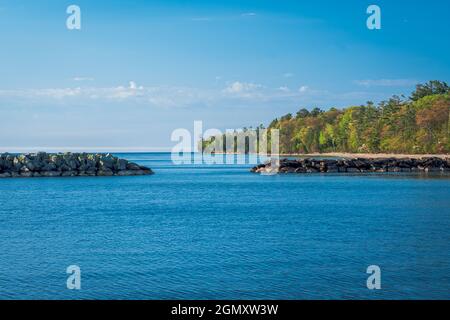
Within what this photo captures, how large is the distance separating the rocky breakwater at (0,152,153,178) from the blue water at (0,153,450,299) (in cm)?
3303

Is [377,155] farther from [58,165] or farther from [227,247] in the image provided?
[227,247]

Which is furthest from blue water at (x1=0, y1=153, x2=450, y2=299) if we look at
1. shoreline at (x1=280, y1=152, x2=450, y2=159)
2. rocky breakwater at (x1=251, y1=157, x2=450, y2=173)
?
shoreline at (x1=280, y1=152, x2=450, y2=159)

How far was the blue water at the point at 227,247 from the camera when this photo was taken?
16.0 m

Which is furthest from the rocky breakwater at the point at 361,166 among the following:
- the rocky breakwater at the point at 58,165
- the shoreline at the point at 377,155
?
the shoreline at the point at 377,155

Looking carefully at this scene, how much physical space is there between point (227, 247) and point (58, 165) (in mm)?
57610

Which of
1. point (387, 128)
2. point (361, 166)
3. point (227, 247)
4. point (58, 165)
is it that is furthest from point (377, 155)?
point (227, 247)

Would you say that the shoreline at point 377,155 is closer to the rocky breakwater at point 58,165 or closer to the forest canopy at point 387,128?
the forest canopy at point 387,128

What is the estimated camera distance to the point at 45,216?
3412 centimetres

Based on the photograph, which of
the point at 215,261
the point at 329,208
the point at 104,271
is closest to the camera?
the point at 104,271
